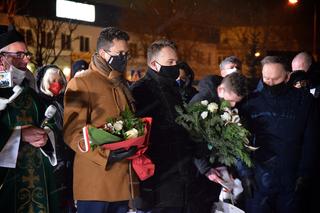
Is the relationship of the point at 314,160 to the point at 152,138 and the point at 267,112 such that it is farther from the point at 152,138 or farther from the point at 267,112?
the point at 152,138

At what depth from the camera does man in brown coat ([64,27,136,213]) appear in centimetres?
407

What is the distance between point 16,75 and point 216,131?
7.02 ft

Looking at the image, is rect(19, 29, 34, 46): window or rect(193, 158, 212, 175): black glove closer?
rect(193, 158, 212, 175): black glove

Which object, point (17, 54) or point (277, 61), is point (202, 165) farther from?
point (17, 54)

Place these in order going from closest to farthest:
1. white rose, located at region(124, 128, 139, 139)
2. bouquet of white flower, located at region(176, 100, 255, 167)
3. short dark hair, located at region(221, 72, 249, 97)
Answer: white rose, located at region(124, 128, 139, 139)
bouquet of white flower, located at region(176, 100, 255, 167)
short dark hair, located at region(221, 72, 249, 97)

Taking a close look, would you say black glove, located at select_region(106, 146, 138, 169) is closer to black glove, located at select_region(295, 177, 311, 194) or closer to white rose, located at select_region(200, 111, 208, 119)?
white rose, located at select_region(200, 111, 208, 119)

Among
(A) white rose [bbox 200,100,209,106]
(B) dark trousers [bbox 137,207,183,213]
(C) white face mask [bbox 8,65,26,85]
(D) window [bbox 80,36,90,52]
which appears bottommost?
(B) dark trousers [bbox 137,207,183,213]

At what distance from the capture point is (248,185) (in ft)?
17.7

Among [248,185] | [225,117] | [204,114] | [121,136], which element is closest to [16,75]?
[121,136]

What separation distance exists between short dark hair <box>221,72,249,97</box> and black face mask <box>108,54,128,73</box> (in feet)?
4.81

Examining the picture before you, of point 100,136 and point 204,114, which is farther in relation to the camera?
point 204,114

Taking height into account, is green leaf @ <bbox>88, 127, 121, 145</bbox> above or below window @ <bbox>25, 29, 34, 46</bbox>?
below

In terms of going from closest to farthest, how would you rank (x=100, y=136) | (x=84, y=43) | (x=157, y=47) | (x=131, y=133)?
(x=100, y=136) → (x=131, y=133) → (x=157, y=47) → (x=84, y=43)

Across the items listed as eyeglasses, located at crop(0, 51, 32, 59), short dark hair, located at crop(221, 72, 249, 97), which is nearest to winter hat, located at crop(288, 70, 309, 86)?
short dark hair, located at crop(221, 72, 249, 97)
